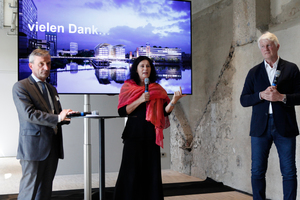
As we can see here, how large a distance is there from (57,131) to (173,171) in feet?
12.3

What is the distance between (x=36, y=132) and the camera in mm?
2299

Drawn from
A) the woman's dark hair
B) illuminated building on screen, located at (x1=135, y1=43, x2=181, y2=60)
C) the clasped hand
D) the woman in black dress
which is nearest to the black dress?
the woman in black dress

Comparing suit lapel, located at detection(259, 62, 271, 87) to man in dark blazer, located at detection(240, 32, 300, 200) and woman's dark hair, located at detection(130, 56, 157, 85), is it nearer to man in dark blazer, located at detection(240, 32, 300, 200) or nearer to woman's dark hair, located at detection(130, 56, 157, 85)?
man in dark blazer, located at detection(240, 32, 300, 200)

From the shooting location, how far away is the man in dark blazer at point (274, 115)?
2.75 m

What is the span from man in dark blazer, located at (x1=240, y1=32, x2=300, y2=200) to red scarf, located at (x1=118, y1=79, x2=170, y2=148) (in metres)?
0.82

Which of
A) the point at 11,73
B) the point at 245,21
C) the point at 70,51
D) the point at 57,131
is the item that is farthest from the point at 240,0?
the point at 11,73

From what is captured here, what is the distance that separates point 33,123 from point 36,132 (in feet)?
0.23

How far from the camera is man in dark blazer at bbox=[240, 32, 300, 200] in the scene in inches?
108

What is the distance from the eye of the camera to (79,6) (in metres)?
4.09

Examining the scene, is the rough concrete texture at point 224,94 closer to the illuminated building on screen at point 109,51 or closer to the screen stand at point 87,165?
the illuminated building on screen at point 109,51

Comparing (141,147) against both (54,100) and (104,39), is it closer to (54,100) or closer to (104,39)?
(54,100)

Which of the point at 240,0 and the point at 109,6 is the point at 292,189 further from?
the point at 109,6

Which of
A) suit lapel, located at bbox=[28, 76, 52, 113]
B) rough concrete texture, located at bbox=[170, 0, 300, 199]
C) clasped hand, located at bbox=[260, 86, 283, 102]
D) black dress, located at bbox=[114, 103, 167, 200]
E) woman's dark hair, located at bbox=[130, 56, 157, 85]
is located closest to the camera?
suit lapel, located at bbox=[28, 76, 52, 113]

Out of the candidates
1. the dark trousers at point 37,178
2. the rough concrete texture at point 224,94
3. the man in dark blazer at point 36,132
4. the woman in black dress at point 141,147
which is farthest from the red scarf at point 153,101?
the rough concrete texture at point 224,94
